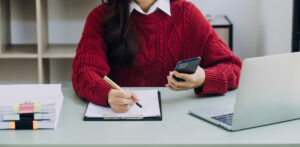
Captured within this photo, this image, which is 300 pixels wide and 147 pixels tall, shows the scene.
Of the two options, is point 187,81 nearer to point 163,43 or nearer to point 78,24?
point 163,43

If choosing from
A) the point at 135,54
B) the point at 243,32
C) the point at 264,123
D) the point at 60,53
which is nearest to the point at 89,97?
the point at 135,54

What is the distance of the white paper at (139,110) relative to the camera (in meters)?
1.28

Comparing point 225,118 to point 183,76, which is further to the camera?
point 183,76

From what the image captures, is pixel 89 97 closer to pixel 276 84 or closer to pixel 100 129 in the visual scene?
pixel 100 129

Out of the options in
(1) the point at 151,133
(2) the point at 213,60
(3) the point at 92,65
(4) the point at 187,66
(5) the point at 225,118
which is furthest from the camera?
(2) the point at 213,60

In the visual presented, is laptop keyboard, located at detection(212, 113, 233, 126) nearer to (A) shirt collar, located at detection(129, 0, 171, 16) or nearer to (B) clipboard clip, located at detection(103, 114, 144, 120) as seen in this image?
A: (B) clipboard clip, located at detection(103, 114, 144, 120)

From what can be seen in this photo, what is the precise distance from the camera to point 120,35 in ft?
5.60

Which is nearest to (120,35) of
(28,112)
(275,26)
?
(28,112)

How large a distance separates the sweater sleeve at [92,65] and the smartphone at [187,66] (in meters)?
0.23

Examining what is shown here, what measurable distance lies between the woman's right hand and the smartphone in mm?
172

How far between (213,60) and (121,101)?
1.72ft

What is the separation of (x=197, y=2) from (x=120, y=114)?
76.2 inches

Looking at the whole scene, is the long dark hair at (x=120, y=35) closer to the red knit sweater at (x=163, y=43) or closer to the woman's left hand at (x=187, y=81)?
the red knit sweater at (x=163, y=43)

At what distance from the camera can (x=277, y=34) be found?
264 centimetres
